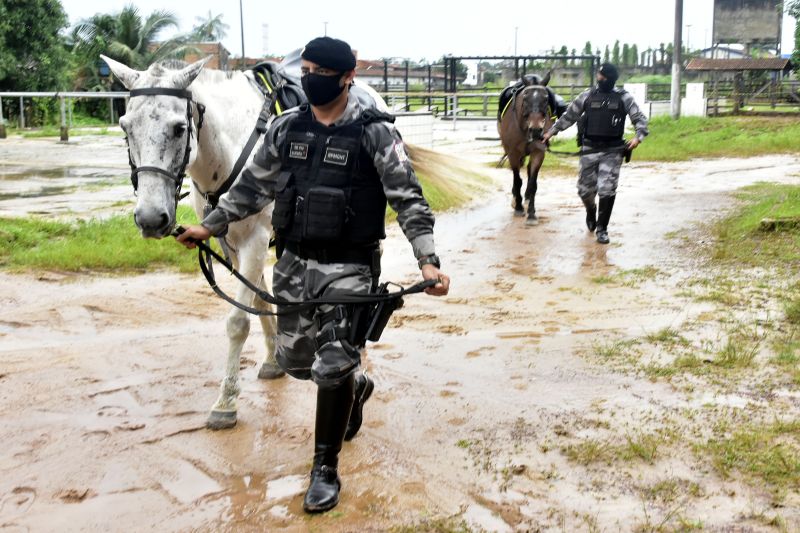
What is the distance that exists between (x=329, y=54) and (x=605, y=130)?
6.78 meters

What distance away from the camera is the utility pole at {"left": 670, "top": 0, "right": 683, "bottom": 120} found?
25.3 meters

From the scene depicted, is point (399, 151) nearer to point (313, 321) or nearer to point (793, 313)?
point (313, 321)

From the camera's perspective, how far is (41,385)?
5.31 metres

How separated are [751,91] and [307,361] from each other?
103ft

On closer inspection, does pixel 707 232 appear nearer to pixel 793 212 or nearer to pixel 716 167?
pixel 793 212

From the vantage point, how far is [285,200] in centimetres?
375

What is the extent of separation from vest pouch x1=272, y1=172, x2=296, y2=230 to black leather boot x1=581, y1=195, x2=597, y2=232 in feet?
23.3

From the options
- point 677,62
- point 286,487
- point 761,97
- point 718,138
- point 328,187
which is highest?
point 677,62

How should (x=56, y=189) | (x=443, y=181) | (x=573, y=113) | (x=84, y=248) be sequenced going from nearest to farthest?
(x=84, y=248) < (x=573, y=113) < (x=443, y=181) < (x=56, y=189)

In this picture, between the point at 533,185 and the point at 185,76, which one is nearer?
the point at 185,76

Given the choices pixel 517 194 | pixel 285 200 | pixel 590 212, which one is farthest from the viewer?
pixel 517 194

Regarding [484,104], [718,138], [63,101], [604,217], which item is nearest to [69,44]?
[63,101]

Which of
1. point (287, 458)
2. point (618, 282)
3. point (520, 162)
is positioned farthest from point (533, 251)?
point (287, 458)

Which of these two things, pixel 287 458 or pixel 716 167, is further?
pixel 716 167
